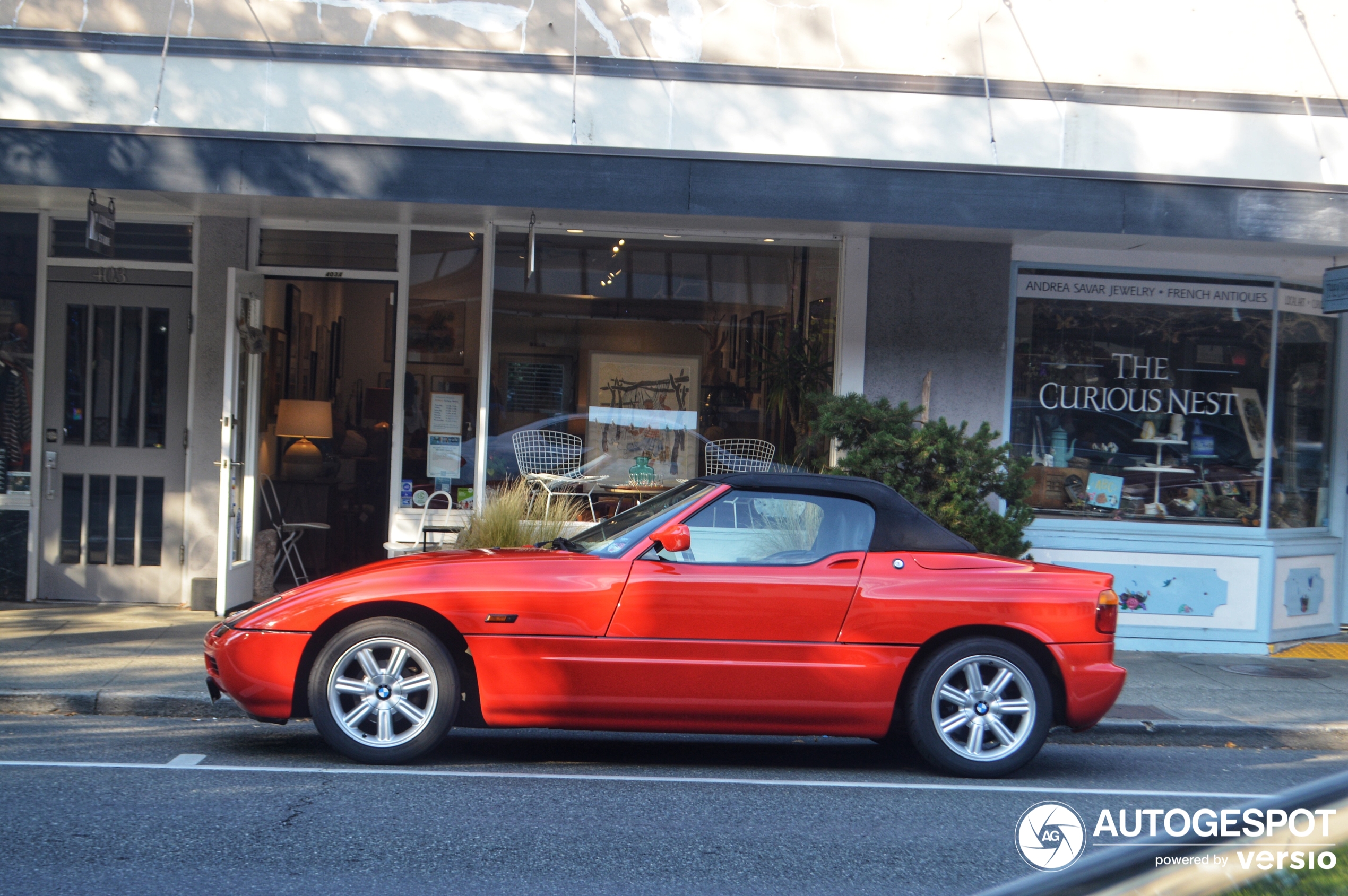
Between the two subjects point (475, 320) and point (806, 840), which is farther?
point (475, 320)

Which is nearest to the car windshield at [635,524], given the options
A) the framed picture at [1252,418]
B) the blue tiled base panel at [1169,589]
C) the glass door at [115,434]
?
the blue tiled base panel at [1169,589]

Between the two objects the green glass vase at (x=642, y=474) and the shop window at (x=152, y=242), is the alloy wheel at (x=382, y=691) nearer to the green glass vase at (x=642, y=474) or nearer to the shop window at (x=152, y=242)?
the green glass vase at (x=642, y=474)

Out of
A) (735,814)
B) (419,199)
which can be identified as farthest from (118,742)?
(419,199)

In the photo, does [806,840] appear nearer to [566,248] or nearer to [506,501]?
[506,501]

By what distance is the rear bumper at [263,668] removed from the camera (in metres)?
5.52

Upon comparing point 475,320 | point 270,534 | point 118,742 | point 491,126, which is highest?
point 491,126

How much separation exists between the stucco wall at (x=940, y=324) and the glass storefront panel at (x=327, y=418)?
172 inches

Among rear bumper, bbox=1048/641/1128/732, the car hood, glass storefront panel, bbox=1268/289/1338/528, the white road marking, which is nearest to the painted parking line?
the white road marking

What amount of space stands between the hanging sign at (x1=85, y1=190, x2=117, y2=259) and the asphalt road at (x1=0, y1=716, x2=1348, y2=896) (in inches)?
149

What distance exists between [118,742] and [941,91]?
779cm

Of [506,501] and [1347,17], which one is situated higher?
[1347,17]

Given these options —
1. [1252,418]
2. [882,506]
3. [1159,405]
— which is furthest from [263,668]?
[1252,418]

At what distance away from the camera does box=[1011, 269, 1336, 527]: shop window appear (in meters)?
10.1

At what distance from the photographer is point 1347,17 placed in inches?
387
